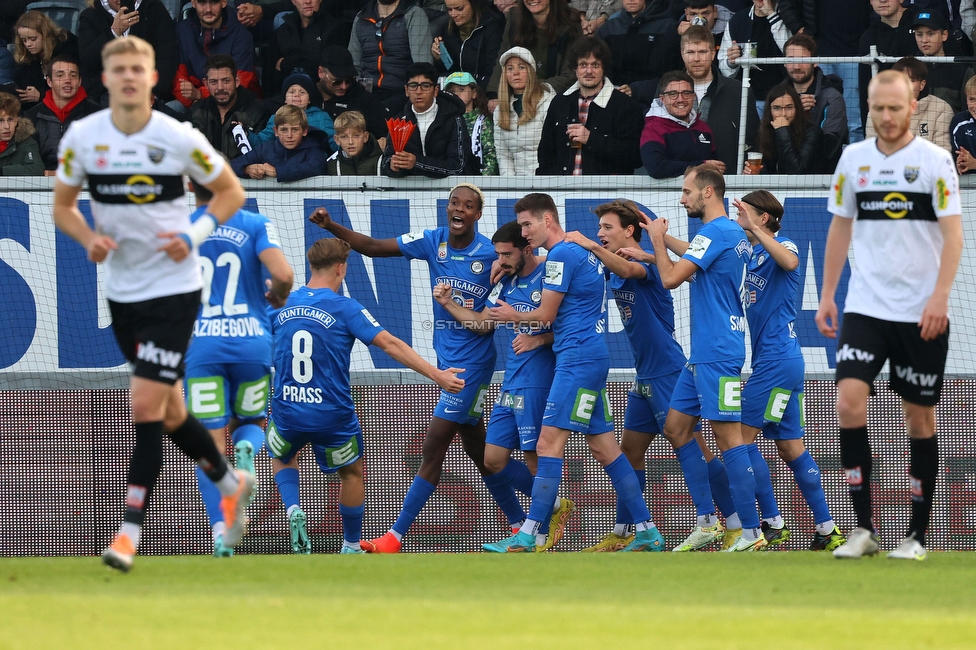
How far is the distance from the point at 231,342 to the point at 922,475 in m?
4.06

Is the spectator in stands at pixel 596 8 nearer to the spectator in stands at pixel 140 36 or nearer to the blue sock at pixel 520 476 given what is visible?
the spectator in stands at pixel 140 36

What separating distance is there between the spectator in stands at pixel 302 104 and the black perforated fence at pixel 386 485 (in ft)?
11.7

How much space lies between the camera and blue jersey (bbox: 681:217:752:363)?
8.66 metres

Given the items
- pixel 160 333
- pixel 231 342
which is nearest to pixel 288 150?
pixel 231 342

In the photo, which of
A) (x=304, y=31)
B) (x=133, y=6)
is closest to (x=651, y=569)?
(x=304, y=31)

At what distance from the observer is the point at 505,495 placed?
9.67m

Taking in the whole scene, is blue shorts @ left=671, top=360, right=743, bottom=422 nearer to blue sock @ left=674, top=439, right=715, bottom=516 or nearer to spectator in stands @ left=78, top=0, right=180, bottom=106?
blue sock @ left=674, top=439, right=715, bottom=516

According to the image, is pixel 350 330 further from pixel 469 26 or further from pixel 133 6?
pixel 133 6

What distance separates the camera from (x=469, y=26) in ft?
46.7

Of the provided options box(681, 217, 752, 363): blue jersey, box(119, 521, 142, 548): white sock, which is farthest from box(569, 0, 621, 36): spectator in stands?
box(119, 521, 142, 548): white sock

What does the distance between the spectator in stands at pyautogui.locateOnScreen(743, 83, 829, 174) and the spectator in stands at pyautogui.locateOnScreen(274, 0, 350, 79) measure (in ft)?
17.6

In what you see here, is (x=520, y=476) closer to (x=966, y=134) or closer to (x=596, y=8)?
(x=966, y=134)

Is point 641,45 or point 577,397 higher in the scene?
point 641,45

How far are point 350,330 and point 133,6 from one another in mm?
7530
